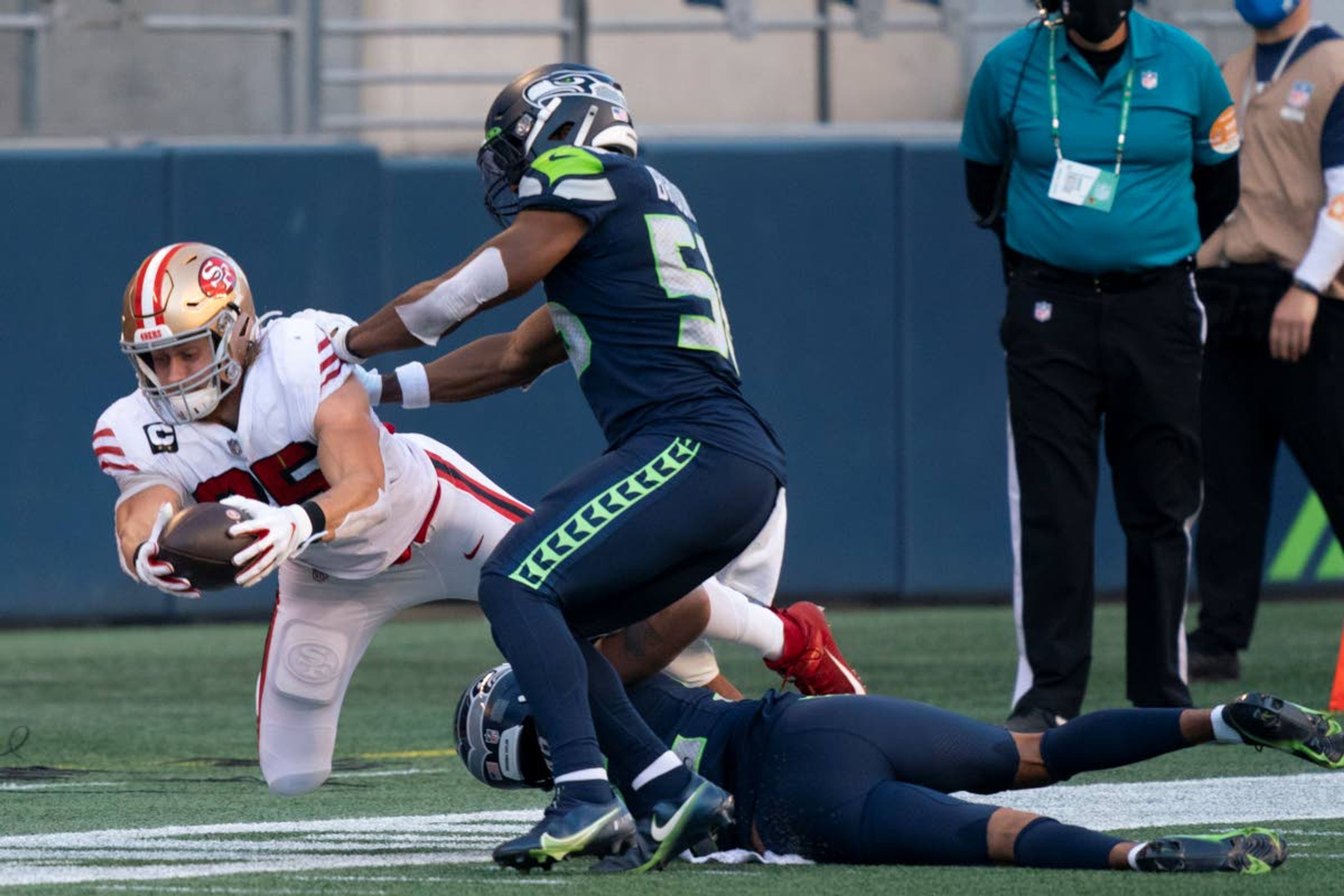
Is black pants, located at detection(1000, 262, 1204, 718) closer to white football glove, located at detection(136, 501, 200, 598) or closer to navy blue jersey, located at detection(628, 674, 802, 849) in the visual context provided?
navy blue jersey, located at detection(628, 674, 802, 849)

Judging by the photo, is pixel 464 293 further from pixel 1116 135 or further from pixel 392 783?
pixel 1116 135

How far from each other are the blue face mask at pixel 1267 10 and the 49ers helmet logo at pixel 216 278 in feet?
11.5

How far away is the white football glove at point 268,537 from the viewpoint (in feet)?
14.4

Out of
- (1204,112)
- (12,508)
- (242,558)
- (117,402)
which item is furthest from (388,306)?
(12,508)

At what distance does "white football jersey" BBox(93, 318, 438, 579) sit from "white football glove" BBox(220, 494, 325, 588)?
342 millimetres

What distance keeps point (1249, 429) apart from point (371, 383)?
3510 mm

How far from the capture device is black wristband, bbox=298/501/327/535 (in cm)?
450

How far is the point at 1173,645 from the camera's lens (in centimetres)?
641

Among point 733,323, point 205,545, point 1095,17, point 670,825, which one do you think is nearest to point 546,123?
point 205,545

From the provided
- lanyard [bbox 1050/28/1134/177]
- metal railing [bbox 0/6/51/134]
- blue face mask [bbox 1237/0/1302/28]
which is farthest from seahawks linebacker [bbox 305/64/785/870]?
metal railing [bbox 0/6/51/134]

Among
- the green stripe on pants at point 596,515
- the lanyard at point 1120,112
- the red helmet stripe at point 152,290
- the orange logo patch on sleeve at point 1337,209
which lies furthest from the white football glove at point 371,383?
the orange logo patch on sleeve at point 1337,209

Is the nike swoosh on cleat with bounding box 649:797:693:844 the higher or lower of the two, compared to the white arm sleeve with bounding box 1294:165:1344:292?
lower

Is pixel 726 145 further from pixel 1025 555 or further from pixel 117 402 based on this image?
pixel 117 402

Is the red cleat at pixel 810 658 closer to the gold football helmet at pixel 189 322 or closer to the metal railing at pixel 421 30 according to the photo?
the gold football helmet at pixel 189 322
